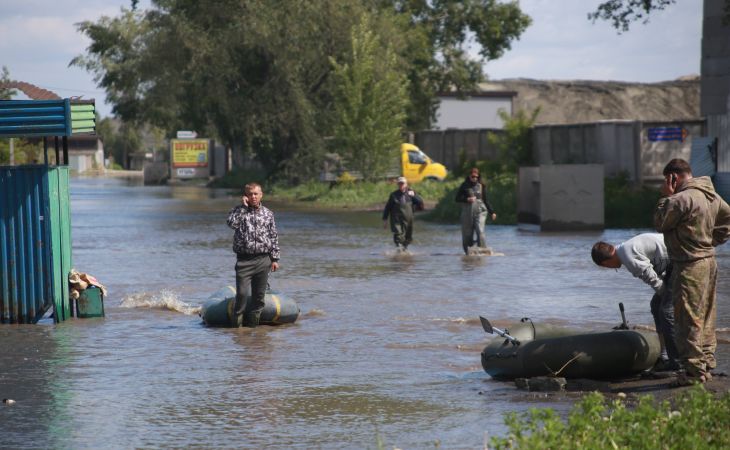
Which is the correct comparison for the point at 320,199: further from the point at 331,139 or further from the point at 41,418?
the point at 41,418

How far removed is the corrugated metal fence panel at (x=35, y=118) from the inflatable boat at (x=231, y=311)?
8.47 feet

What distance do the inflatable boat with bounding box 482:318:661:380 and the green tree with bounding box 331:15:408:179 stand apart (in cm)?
4103

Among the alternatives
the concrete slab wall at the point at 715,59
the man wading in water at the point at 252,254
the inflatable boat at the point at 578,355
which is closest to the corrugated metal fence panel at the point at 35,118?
the man wading in water at the point at 252,254

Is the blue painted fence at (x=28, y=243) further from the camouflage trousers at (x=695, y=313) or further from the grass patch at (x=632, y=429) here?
the grass patch at (x=632, y=429)

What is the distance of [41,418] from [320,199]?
4106 cm

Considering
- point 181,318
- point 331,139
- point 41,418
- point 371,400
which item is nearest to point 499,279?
point 181,318

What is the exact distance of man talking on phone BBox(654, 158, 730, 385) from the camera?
9961 millimetres

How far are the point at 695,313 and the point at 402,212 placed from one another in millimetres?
14885

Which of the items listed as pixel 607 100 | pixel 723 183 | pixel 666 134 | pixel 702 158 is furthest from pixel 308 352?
pixel 607 100

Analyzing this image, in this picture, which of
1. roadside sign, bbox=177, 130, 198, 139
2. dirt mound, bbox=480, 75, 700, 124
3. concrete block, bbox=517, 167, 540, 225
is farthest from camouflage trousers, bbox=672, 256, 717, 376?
dirt mound, bbox=480, 75, 700, 124

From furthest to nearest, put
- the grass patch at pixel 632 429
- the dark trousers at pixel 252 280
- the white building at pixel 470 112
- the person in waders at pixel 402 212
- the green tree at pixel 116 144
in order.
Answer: the green tree at pixel 116 144
the white building at pixel 470 112
the person in waders at pixel 402 212
the dark trousers at pixel 252 280
the grass patch at pixel 632 429

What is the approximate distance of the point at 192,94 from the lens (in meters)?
57.4

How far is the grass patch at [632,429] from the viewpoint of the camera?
662 cm

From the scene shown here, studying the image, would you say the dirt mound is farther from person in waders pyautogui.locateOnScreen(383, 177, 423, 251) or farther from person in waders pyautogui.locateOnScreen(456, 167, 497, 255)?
person in waders pyautogui.locateOnScreen(383, 177, 423, 251)
